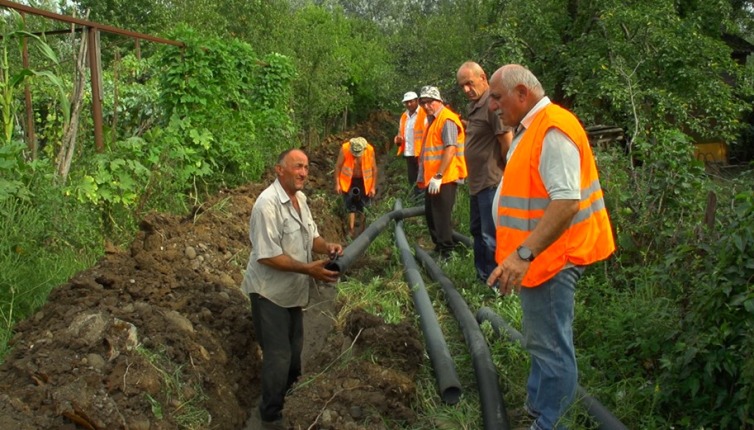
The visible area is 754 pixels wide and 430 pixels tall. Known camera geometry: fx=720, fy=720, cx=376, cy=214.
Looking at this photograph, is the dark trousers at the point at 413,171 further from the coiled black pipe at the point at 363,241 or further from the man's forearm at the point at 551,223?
the man's forearm at the point at 551,223

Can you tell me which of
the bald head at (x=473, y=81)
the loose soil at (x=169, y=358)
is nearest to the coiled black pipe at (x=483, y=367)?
the loose soil at (x=169, y=358)

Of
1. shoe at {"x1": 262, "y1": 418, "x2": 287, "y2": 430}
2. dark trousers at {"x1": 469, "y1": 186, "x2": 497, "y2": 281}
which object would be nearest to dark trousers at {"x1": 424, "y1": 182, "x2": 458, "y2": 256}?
dark trousers at {"x1": 469, "y1": 186, "x2": 497, "y2": 281}

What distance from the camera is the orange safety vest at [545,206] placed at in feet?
12.0

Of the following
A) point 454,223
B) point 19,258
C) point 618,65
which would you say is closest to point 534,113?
point 19,258

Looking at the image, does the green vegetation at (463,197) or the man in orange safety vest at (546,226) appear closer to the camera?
the man in orange safety vest at (546,226)

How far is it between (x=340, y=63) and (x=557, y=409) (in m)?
15.3

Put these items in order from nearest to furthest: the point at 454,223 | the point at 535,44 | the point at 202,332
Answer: the point at 202,332 → the point at 454,223 → the point at 535,44

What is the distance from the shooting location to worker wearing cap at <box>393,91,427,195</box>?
1038 cm

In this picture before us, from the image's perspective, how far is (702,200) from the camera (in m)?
6.64

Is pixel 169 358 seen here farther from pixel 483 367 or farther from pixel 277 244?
pixel 483 367

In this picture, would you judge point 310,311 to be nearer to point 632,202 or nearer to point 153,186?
point 153,186

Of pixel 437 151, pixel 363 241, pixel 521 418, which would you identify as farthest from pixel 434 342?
pixel 437 151

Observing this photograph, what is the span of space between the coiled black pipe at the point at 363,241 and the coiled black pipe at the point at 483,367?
3.15 feet

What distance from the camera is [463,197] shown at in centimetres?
1051
